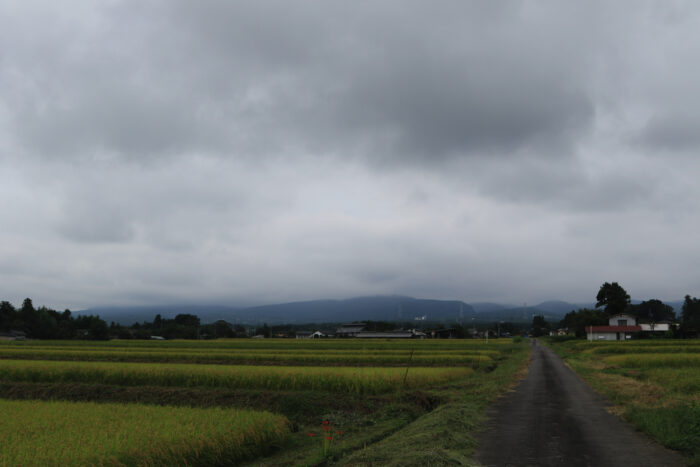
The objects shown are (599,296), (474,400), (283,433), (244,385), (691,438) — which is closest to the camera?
(691,438)

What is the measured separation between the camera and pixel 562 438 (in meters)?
12.9

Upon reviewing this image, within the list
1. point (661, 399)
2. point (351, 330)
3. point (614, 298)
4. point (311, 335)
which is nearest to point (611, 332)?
point (614, 298)

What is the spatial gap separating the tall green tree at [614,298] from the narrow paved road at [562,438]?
12219cm

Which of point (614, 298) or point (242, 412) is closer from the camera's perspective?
point (242, 412)

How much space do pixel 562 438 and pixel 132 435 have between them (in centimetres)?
1091

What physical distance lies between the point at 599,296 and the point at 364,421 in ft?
442

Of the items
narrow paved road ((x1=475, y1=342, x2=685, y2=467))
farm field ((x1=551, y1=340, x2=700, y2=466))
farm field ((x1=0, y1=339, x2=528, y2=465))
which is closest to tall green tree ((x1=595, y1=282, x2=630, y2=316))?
farm field ((x1=551, y1=340, x2=700, y2=466))

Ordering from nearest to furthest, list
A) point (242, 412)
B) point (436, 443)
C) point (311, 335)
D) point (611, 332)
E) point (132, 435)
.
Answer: point (132, 435), point (436, 443), point (242, 412), point (611, 332), point (311, 335)

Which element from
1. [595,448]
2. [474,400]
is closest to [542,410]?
[474,400]

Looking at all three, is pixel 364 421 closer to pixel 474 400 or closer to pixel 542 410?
pixel 474 400

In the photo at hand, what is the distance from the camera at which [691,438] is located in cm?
1151

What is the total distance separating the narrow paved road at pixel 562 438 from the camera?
424 inches

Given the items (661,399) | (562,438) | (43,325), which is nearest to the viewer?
(562,438)

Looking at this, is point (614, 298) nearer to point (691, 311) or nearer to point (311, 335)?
point (691, 311)
